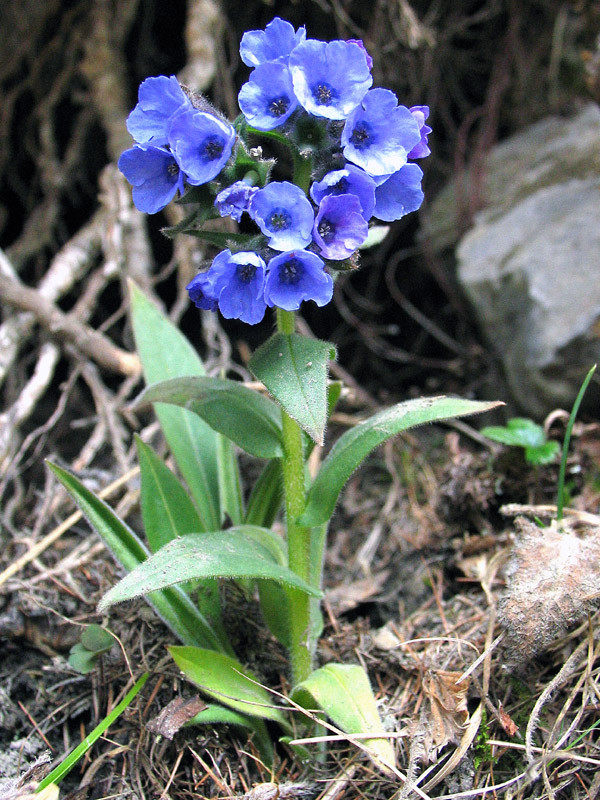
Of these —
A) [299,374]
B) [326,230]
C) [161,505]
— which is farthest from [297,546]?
[326,230]

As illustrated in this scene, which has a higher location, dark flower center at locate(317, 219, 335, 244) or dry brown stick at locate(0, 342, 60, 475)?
dark flower center at locate(317, 219, 335, 244)

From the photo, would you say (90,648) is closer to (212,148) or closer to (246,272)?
(246,272)

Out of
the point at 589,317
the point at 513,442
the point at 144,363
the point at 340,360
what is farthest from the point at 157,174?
the point at 340,360

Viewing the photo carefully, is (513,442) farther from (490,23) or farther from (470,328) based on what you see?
(490,23)

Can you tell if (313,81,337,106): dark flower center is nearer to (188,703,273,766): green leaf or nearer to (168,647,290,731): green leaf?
(168,647,290,731): green leaf

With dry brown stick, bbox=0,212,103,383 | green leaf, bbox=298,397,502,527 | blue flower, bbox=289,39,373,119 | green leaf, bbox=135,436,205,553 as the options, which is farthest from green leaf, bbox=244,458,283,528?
dry brown stick, bbox=0,212,103,383

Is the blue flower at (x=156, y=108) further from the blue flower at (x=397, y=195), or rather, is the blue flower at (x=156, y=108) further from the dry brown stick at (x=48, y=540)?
the dry brown stick at (x=48, y=540)
